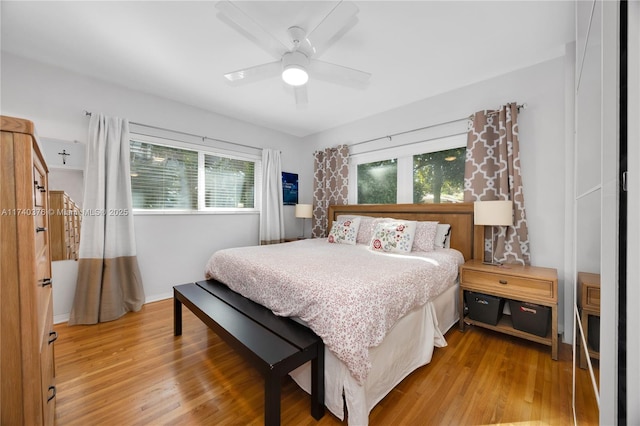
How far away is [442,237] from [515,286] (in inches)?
32.7

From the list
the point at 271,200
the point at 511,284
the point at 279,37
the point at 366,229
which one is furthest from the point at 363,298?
the point at 271,200

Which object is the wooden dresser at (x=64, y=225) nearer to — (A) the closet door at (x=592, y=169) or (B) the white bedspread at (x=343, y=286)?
(B) the white bedspread at (x=343, y=286)

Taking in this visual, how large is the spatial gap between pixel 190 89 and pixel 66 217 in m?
1.86

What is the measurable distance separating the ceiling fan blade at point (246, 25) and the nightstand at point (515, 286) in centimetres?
245

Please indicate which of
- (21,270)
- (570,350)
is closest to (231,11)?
(21,270)

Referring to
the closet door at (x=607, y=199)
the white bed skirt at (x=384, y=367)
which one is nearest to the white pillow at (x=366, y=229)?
the white bed skirt at (x=384, y=367)

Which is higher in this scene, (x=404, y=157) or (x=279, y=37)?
(x=279, y=37)

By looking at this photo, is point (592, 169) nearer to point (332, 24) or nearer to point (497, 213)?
point (497, 213)

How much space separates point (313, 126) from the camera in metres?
4.25

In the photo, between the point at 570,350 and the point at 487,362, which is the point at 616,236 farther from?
the point at 570,350

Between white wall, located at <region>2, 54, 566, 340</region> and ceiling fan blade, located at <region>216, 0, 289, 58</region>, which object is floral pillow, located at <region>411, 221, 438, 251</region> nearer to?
white wall, located at <region>2, 54, 566, 340</region>

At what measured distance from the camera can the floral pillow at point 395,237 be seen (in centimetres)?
263

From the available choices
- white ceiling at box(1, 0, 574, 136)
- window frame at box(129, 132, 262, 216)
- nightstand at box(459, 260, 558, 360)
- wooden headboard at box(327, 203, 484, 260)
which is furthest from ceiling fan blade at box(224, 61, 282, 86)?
nightstand at box(459, 260, 558, 360)

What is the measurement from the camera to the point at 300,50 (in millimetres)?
1927
